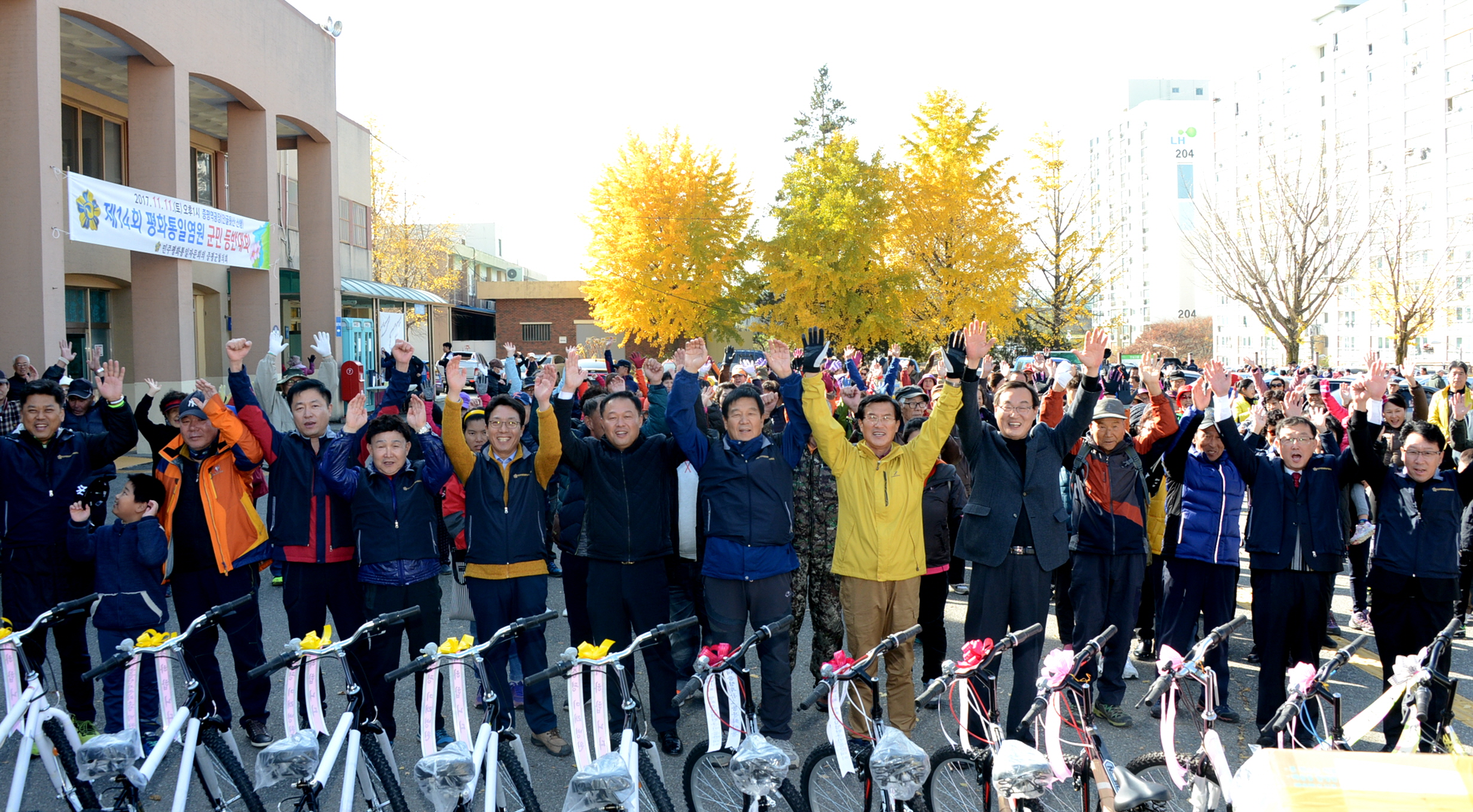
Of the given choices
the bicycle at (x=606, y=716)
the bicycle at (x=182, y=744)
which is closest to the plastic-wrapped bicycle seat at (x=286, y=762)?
the bicycle at (x=182, y=744)

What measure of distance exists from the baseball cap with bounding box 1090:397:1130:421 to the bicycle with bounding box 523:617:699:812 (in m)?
2.95

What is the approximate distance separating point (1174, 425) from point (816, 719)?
8.86 ft

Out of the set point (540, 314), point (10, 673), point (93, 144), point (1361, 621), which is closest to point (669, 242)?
point (93, 144)

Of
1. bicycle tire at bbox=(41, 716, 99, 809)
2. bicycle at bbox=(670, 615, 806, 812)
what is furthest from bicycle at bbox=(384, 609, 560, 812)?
bicycle tire at bbox=(41, 716, 99, 809)

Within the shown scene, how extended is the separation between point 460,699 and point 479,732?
0.15m

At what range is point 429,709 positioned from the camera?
3.69 meters

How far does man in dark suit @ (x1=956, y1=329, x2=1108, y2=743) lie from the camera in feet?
16.2

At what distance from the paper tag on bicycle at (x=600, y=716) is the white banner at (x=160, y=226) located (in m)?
15.4

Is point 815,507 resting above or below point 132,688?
above

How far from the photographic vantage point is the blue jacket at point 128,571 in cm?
501

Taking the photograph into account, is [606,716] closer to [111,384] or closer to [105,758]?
[105,758]

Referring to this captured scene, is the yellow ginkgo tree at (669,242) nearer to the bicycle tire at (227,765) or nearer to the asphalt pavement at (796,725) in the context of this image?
the asphalt pavement at (796,725)

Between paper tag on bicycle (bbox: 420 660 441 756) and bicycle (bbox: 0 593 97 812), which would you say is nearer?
paper tag on bicycle (bbox: 420 660 441 756)

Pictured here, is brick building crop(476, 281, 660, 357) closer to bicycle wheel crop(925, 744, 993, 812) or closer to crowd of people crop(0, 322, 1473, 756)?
crowd of people crop(0, 322, 1473, 756)
